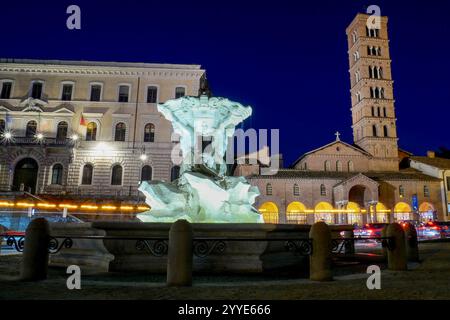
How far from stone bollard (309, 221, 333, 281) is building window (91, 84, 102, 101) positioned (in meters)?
37.1

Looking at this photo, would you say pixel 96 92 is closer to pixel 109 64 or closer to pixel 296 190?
pixel 109 64

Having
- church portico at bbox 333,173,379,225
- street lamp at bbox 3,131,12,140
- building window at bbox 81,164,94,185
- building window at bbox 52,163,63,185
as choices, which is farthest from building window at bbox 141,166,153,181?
church portico at bbox 333,173,379,225

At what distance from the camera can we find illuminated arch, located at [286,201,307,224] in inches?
1797

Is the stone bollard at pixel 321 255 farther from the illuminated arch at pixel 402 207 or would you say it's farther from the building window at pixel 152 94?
the illuminated arch at pixel 402 207

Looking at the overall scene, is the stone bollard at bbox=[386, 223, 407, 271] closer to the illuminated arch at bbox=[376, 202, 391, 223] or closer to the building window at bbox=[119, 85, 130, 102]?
the building window at bbox=[119, 85, 130, 102]

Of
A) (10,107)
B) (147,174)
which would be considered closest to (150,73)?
(147,174)

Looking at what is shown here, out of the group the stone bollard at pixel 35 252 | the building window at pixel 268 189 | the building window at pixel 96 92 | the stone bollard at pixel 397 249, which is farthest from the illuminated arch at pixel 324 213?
the stone bollard at pixel 35 252

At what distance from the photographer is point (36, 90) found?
1523 inches

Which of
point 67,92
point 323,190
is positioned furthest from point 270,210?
point 67,92

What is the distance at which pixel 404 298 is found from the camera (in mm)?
4566

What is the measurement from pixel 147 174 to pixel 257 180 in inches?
568

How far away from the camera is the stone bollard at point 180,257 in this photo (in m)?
5.40

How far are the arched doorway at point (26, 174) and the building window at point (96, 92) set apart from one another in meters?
8.85
